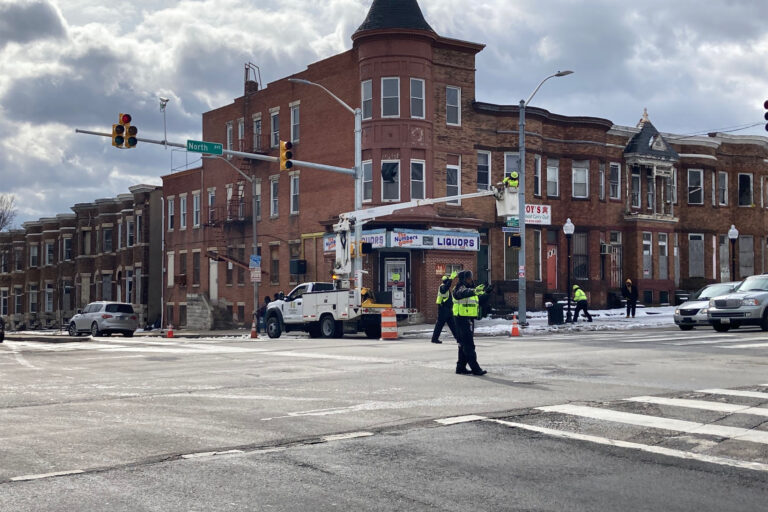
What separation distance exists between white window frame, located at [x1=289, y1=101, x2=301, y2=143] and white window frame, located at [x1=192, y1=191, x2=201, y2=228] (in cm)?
1119

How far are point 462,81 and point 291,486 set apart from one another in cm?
3476

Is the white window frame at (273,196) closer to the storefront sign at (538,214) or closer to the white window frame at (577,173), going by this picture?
the storefront sign at (538,214)

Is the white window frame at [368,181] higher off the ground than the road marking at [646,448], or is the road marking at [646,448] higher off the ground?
the white window frame at [368,181]

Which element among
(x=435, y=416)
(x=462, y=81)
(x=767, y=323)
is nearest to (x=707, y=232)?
(x=462, y=81)

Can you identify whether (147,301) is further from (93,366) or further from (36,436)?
(36,436)

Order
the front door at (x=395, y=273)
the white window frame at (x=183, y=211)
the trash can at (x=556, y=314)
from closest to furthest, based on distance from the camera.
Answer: the trash can at (x=556, y=314), the front door at (x=395, y=273), the white window frame at (x=183, y=211)

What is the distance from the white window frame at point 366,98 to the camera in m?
38.4

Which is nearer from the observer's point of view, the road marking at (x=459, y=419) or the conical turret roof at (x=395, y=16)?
the road marking at (x=459, y=419)

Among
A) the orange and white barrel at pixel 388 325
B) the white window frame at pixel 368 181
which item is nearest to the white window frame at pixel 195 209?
the white window frame at pixel 368 181

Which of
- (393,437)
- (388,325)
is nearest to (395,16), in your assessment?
(388,325)

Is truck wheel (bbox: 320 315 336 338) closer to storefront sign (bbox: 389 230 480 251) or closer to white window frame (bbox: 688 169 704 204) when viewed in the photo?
storefront sign (bbox: 389 230 480 251)

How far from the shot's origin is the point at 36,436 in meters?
8.98

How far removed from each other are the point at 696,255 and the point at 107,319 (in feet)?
104

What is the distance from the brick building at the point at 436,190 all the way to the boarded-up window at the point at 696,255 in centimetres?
9
